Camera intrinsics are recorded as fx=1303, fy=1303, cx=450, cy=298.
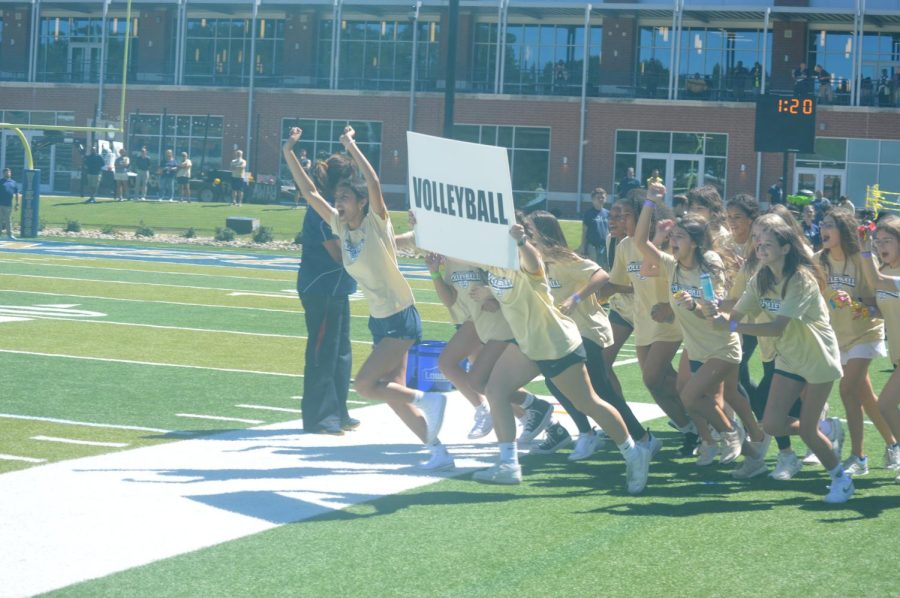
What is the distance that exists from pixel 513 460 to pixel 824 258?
2583mm

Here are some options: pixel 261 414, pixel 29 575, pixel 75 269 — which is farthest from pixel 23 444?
pixel 75 269

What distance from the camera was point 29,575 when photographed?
5.68 m

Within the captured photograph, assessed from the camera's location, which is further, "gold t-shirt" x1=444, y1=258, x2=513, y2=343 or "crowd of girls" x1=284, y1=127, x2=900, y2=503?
"gold t-shirt" x1=444, y1=258, x2=513, y2=343

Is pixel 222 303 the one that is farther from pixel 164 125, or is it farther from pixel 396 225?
pixel 164 125

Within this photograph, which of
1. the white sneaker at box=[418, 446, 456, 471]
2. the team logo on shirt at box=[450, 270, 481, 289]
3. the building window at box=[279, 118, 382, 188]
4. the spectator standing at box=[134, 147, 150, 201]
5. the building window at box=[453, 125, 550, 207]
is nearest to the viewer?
the white sneaker at box=[418, 446, 456, 471]

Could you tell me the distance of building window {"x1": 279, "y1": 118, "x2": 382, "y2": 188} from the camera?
50562 mm

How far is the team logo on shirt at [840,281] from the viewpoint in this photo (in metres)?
8.53

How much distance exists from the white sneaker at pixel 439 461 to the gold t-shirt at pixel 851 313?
2.64m

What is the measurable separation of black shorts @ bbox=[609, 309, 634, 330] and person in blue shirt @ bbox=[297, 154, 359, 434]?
207cm

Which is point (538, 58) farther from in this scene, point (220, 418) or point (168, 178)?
point (220, 418)

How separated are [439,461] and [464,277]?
1.37m

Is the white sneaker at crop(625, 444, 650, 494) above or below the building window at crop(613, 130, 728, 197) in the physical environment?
below

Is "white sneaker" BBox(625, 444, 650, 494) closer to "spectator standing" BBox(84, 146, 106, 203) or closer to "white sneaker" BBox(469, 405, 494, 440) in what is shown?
"white sneaker" BBox(469, 405, 494, 440)

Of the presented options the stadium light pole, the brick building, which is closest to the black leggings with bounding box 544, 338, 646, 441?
the stadium light pole
